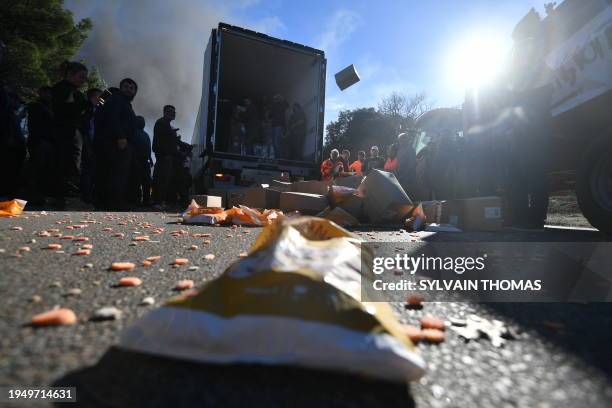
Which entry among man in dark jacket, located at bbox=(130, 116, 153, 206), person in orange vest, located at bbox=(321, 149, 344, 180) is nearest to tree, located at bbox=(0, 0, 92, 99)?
man in dark jacket, located at bbox=(130, 116, 153, 206)

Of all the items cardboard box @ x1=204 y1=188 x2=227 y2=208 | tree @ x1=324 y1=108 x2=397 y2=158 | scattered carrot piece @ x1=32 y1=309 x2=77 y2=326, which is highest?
tree @ x1=324 y1=108 x2=397 y2=158

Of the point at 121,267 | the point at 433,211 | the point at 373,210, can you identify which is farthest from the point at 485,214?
the point at 121,267

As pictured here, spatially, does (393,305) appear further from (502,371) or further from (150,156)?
(150,156)

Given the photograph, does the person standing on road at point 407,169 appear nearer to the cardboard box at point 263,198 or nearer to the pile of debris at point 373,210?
the pile of debris at point 373,210

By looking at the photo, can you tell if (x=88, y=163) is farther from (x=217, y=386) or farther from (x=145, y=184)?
(x=217, y=386)

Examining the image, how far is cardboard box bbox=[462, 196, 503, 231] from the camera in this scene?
3.96m

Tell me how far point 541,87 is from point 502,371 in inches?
160

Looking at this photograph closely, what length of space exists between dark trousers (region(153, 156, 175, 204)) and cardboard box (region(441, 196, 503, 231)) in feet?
19.3

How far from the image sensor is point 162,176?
729cm

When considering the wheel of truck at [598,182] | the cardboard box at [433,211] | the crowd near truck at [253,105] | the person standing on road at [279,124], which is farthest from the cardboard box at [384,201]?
the person standing on road at [279,124]

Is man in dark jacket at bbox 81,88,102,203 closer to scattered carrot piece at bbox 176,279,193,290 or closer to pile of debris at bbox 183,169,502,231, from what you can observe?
pile of debris at bbox 183,169,502,231

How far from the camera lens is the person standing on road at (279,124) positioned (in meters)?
9.05

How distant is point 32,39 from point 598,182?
80.9ft

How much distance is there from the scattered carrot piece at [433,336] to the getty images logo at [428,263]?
0.73 meters
